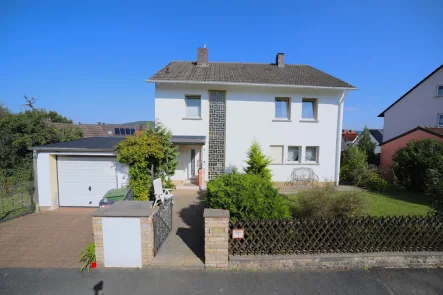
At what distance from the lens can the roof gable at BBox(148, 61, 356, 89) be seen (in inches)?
468

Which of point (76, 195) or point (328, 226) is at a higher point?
point (328, 226)

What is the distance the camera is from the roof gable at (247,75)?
39.0 ft

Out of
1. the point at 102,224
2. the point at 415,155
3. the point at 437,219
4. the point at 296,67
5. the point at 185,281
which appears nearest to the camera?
the point at 185,281

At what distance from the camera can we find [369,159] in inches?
651

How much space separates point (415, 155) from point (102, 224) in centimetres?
1530

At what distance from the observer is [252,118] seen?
1233cm

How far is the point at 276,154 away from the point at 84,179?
421 inches

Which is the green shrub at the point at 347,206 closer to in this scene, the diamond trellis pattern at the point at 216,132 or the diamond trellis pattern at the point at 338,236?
the diamond trellis pattern at the point at 338,236

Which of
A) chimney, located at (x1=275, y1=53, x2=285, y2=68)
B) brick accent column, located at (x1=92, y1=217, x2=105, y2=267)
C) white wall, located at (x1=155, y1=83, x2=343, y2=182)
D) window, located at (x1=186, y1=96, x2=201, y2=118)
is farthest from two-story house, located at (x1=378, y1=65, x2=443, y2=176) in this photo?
brick accent column, located at (x1=92, y1=217, x2=105, y2=267)

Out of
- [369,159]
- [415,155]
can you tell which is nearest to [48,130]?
[415,155]

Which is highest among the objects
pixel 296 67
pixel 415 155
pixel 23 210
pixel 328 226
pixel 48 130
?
pixel 296 67

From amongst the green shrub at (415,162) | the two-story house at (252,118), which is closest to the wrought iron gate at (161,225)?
the two-story house at (252,118)

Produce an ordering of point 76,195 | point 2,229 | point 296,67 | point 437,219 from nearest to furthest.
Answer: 1. point 437,219
2. point 2,229
3. point 76,195
4. point 296,67

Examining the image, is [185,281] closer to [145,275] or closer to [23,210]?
[145,275]
